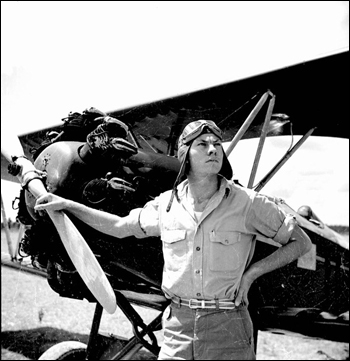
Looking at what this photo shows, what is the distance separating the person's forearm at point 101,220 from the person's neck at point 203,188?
0.84 ft

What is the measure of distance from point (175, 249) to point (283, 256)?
12.3 inches

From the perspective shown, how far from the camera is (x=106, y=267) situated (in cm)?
182

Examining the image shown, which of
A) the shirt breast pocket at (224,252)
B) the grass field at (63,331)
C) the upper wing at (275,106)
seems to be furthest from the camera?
the grass field at (63,331)

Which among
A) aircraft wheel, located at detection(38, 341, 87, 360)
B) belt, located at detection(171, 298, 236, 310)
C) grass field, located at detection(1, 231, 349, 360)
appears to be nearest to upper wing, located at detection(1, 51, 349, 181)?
belt, located at detection(171, 298, 236, 310)

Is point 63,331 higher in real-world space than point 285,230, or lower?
lower

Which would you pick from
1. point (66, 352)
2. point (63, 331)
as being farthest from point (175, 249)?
point (63, 331)

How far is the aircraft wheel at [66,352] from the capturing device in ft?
7.68

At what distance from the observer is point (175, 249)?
1.12 metres

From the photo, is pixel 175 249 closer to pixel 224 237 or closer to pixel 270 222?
pixel 224 237

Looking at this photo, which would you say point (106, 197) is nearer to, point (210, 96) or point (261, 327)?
point (210, 96)

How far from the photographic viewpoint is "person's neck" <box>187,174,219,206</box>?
1168 mm

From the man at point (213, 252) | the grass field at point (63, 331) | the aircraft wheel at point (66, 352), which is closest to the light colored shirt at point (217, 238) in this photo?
the man at point (213, 252)

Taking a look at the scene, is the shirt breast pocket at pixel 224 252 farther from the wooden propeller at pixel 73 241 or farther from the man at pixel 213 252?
the wooden propeller at pixel 73 241

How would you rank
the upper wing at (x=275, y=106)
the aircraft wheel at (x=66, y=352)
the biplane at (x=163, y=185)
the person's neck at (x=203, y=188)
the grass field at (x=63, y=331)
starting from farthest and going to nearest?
the grass field at (x=63, y=331)
the aircraft wheel at (x=66, y=352)
the upper wing at (x=275, y=106)
the biplane at (x=163, y=185)
the person's neck at (x=203, y=188)
